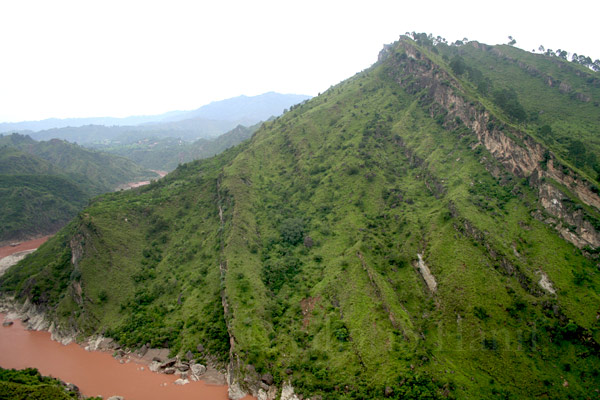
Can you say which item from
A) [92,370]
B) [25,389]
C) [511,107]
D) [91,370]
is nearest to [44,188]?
[91,370]

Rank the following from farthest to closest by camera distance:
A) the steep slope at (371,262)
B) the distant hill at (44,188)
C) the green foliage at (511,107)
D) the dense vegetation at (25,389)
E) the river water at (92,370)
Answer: the distant hill at (44,188) → the green foliage at (511,107) → the river water at (92,370) → the steep slope at (371,262) → the dense vegetation at (25,389)

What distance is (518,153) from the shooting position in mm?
52281

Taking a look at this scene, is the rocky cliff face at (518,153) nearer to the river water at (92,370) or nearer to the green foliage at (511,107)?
the green foliage at (511,107)

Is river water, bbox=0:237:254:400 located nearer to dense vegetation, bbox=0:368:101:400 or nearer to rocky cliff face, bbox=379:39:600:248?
dense vegetation, bbox=0:368:101:400

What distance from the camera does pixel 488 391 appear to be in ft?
103

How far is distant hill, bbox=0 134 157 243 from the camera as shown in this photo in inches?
4011

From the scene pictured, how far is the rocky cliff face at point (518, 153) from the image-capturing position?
40.8m

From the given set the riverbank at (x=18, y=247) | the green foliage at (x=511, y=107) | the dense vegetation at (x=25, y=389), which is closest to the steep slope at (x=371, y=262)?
the green foliage at (x=511, y=107)

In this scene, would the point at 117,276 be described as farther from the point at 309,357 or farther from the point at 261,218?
the point at 309,357

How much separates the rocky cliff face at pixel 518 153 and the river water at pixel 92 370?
5268cm

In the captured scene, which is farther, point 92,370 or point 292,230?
point 292,230

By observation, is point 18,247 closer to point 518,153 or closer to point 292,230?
point 292,230

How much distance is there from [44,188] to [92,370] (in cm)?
10273

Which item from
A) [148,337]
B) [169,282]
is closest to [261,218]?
[169,282]
